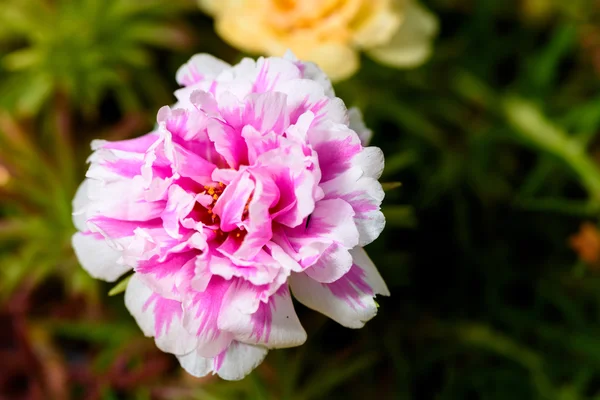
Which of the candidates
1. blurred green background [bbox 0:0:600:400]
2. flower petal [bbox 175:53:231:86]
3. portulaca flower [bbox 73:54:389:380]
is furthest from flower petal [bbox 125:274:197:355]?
blurred green background [bbox 0:0:600:400]

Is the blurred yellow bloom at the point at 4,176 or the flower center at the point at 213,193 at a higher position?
the flower center at the point at 213,193

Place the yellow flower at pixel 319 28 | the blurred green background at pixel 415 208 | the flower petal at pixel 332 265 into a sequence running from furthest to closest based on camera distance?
the blurred green background at pixel 415 208
the yellow flower at pixel 319 28
the flower petal at pixel 332 265

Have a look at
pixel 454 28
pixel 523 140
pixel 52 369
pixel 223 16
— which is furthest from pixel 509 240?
pixel 52 369

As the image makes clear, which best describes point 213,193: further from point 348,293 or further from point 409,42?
point 409,42

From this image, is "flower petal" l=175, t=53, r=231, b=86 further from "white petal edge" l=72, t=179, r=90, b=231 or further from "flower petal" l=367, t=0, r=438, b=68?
"flower petal" l=367, t=0, r=438, b=68

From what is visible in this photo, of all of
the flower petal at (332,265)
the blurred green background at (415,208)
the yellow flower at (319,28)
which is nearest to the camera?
the flower petal at (332,265)

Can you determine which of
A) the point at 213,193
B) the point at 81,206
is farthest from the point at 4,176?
the point at 213,193

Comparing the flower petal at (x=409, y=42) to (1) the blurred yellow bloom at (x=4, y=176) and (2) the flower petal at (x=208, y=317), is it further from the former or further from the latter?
(1) the blurred yellow bloom at (x=4, y=176)

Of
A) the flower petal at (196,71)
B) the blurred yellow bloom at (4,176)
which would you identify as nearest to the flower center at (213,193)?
the flower petal at (196,71)
